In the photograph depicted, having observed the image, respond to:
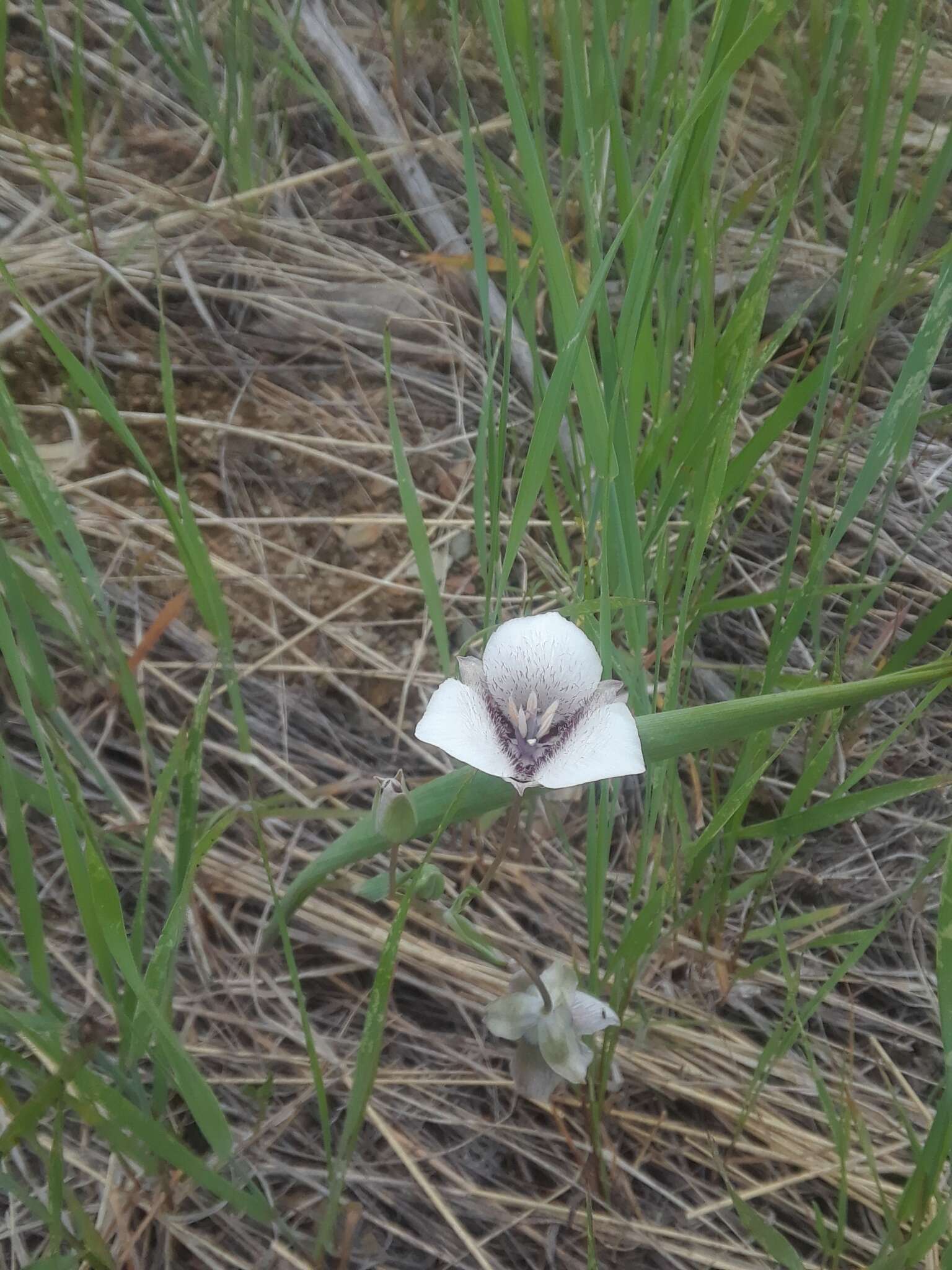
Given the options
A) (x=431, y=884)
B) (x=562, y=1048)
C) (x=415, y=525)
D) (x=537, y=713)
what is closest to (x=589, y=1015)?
(x=562, y=1048)

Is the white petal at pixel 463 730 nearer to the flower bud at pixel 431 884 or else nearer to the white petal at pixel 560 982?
the flower bud at pixel 431 884

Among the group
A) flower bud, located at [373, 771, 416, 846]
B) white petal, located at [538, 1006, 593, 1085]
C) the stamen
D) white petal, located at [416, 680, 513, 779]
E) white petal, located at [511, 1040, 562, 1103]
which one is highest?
white petal, located at [416, 680, 513, 779]

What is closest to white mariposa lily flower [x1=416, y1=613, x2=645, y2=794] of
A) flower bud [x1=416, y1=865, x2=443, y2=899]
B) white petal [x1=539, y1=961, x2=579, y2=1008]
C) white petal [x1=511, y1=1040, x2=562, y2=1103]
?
flower bud [x1=416, y1=865, x2=443, y2=899]

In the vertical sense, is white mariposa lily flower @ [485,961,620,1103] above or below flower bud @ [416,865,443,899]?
below

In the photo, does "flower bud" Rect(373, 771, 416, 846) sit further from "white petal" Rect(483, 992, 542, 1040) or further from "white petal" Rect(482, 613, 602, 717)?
"white petal" Rect(483, 992, 542, 1040)

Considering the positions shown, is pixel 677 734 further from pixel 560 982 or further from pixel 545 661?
pixel 560 982

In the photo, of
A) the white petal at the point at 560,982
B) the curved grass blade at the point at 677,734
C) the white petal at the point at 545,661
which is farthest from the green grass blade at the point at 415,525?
the white petal at the point at 560,982

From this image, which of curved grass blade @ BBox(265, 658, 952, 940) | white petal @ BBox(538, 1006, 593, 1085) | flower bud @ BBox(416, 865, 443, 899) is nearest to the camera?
curved grass blade @ BBox(265, 658, 952, 940)

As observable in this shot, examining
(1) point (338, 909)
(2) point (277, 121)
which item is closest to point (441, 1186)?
(1) point (338, 909)

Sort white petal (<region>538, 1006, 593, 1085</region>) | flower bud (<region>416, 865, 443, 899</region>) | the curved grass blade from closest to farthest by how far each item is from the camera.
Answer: the curved grass blade, flower bud (<region>416, 865, 443, 899</region>), white petal (<region>538, 1006, 593, 1085</region>)
